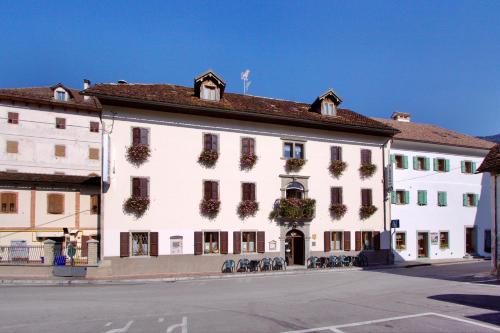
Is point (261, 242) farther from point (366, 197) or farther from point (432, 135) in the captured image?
point (432, 135)

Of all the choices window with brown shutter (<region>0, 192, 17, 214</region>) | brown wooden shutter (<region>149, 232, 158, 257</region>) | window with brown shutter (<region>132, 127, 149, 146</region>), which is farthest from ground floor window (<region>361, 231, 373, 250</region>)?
window with brown shutter (<region>0, 192, 17, 214</region>)

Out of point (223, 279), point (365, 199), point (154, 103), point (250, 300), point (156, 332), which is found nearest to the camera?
point (156, 332)

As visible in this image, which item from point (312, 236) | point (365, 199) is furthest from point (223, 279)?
point (365, 199)

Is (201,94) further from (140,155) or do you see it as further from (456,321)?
(456,321)

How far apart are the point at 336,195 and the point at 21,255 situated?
62.0ft

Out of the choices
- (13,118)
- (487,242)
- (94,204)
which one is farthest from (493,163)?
(13,118)

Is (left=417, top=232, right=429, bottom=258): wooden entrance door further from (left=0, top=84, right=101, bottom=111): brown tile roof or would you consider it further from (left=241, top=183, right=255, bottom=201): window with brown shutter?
(left=0, top=84, right=101, bottom=111): brown tile roof

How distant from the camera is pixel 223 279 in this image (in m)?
23.9

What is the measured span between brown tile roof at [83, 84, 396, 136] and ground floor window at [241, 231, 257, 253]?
727 centimetres

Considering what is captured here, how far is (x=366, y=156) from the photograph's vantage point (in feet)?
104

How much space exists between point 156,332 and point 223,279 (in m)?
13.8

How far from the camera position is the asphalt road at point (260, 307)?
35.8ft

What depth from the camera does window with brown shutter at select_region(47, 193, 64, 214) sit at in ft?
111

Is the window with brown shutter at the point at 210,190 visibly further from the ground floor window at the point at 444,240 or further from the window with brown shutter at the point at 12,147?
the window with brown shutter at the point at 12,147
